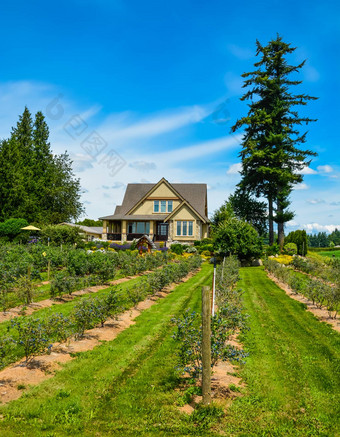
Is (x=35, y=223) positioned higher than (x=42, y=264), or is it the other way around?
(x=35, y=223)

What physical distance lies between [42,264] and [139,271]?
19.1 feet

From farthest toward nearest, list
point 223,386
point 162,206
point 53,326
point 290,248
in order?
point 162,206 → point 290,248 → point 53,326 → point 223,386

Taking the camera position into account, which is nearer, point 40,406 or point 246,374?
point 40,406

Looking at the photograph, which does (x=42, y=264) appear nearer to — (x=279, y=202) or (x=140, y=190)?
(x=279, y=202)

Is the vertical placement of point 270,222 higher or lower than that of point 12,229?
higher

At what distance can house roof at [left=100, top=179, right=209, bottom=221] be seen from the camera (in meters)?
41.7

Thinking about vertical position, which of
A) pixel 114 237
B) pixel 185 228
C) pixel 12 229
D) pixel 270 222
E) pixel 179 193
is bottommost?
pixel 114 237

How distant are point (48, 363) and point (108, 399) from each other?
1.88m

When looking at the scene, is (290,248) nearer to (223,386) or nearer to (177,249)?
(177,249)

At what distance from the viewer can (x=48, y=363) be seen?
22.3 feet

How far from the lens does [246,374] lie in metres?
6.67

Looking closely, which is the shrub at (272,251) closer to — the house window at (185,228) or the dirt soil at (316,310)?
the house window at (185,228)

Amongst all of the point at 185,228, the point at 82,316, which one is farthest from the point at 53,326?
the point at 185,228

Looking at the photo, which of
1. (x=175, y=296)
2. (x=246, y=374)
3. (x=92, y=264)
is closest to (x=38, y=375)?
(x=246, y=374)
